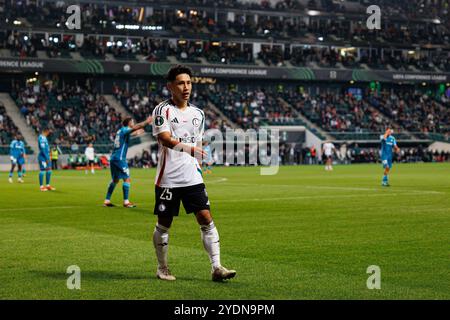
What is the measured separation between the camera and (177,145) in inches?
373

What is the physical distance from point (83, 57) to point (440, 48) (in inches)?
1768

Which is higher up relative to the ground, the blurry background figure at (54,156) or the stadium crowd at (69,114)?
the stadium crowd at (69,114)

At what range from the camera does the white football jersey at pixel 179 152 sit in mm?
9758

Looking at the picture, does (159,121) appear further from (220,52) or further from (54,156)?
(220,52)

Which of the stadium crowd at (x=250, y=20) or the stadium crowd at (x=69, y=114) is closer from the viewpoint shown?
the stadium crowd at (x=69, y=114)

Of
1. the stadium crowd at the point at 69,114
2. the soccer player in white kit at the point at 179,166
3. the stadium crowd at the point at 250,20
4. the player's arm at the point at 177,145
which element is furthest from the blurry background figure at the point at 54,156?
the player's arm at the point at 177,145

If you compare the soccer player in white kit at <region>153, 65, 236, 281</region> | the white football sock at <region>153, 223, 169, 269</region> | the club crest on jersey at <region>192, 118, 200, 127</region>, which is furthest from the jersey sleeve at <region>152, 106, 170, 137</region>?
the white football sock at <region>153, 223, 169, 269</region>

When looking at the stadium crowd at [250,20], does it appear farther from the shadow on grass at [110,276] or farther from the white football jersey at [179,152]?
the white football jersey at [179,152]

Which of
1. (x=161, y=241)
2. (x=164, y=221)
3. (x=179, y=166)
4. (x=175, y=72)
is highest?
(x=175, y=72)

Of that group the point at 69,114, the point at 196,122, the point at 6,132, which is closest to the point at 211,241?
the point at 196,122

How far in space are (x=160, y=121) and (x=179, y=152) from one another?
1.57ft

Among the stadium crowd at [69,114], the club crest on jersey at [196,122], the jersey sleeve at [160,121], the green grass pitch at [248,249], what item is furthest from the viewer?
the stadium crowd at [69,114]

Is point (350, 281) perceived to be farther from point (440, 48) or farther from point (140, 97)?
point (440, 48)
